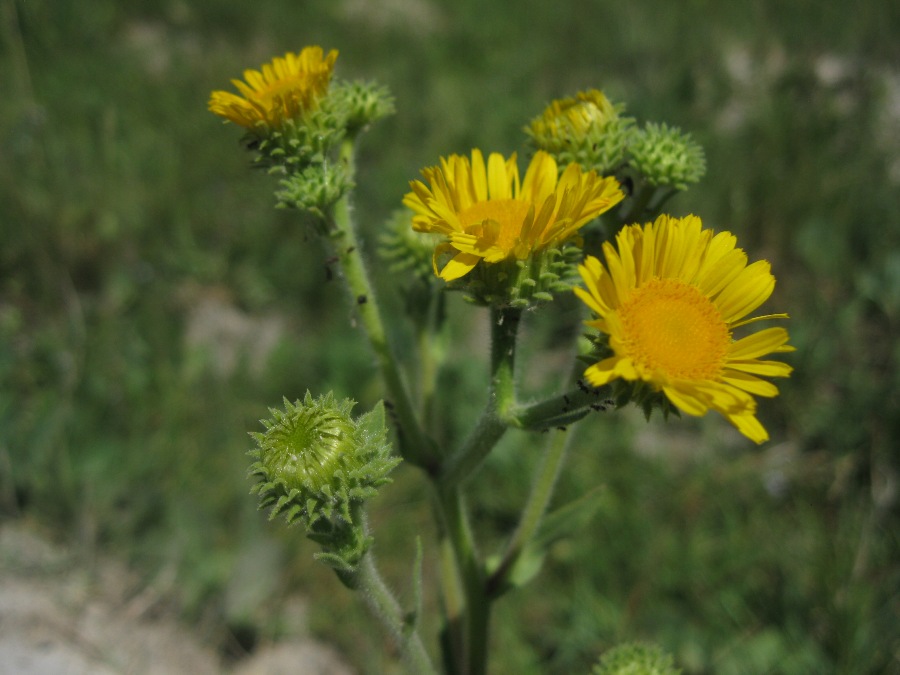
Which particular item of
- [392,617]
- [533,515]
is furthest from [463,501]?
[392,617]

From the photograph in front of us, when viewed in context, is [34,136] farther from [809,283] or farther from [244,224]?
[809,283]

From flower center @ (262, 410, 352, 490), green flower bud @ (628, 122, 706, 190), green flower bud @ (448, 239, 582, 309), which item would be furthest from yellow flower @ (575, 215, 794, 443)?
flower center @ (262, 410, 352, 490)

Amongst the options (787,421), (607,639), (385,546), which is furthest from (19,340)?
(787,421)

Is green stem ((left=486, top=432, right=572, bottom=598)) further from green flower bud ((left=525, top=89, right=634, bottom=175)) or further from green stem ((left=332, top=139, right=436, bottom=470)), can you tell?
green flower bud ((left=525, top=89, right=634, bottom=175))

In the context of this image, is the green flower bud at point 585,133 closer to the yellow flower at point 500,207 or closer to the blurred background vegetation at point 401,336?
the yellow flower at point 500,207

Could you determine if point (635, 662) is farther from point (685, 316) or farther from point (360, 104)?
point (360, 104)

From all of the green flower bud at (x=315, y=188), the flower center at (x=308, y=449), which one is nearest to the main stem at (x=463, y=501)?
the flower center at (x=308, y=449)
